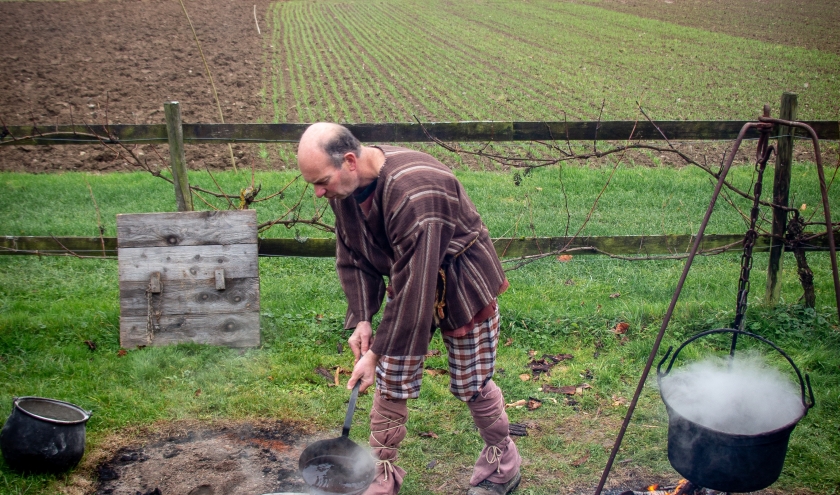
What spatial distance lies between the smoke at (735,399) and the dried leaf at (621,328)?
1734 mm

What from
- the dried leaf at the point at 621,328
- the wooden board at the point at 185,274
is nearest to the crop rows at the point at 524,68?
the dried leaf at the point at 621,328

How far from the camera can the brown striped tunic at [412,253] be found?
93.7 inches

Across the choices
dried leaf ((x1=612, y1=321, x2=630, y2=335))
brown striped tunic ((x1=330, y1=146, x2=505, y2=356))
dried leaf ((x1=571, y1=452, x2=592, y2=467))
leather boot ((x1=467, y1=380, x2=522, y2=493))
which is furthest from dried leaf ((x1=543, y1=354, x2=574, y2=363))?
brown striped tunic ((x1=330, y1=146, x2=505, y2=356))

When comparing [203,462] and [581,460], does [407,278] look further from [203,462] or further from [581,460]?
[203,462]

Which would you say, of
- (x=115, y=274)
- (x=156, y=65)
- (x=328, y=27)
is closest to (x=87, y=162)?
(x=115, y=274)

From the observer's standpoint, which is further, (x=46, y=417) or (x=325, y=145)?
(x=46, y=417)

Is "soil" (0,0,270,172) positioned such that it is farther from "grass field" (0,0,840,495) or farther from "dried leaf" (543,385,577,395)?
"dried leaf" (543,385,577,395)

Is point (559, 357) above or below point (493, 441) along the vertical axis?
below

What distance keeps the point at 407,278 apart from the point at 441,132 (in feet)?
7.97

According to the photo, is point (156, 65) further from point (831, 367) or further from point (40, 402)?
point (831, 367)

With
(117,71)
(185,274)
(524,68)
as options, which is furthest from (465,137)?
(117,71)

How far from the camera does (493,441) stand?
3066 millimetres

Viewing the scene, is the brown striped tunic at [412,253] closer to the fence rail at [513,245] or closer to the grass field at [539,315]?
the grass field at [539,315]

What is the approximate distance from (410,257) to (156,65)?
16220 millimetres
